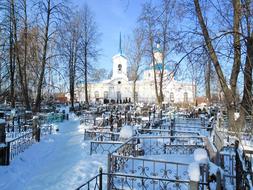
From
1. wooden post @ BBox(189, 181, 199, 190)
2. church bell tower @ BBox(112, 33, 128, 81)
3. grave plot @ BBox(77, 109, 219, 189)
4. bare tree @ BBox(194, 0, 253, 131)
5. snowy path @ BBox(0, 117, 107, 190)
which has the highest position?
church bell tower @ BBox(112, 33, 128, 81)

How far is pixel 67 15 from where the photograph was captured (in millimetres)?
21359

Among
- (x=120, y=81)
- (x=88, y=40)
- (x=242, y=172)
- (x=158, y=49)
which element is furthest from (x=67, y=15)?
(x=120, y=81)

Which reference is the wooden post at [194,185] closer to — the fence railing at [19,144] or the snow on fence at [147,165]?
the snow on fence at [147,165]

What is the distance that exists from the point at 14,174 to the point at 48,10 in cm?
1642

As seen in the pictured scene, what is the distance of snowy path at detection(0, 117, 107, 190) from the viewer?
23.7 ft

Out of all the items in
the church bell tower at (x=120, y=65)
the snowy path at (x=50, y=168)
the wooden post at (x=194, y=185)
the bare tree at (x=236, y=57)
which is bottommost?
the snowy path at (x=50, y=168)

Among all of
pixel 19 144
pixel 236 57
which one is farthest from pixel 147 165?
pixel 19 144

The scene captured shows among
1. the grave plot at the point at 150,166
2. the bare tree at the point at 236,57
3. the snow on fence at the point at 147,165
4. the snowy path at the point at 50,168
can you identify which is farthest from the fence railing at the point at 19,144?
the bare tree at the point at 236,57

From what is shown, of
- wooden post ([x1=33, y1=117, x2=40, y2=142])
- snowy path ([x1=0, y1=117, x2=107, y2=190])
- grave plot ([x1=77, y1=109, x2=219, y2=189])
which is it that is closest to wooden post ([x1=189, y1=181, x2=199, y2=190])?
grave plot ([x1=77, y1=109, x2=219, y2=189])

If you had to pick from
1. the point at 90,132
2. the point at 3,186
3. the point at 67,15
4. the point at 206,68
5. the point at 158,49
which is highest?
the point at 67,15

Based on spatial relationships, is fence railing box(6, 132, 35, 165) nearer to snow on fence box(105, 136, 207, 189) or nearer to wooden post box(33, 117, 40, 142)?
wooden post box(33, 117, 40, 142)

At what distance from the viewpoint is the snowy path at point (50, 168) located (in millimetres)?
7215

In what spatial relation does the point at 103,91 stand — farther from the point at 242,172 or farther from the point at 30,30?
the point at 242,172

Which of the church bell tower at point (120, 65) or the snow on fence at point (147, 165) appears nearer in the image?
the snow on fence at point (147, 165)
